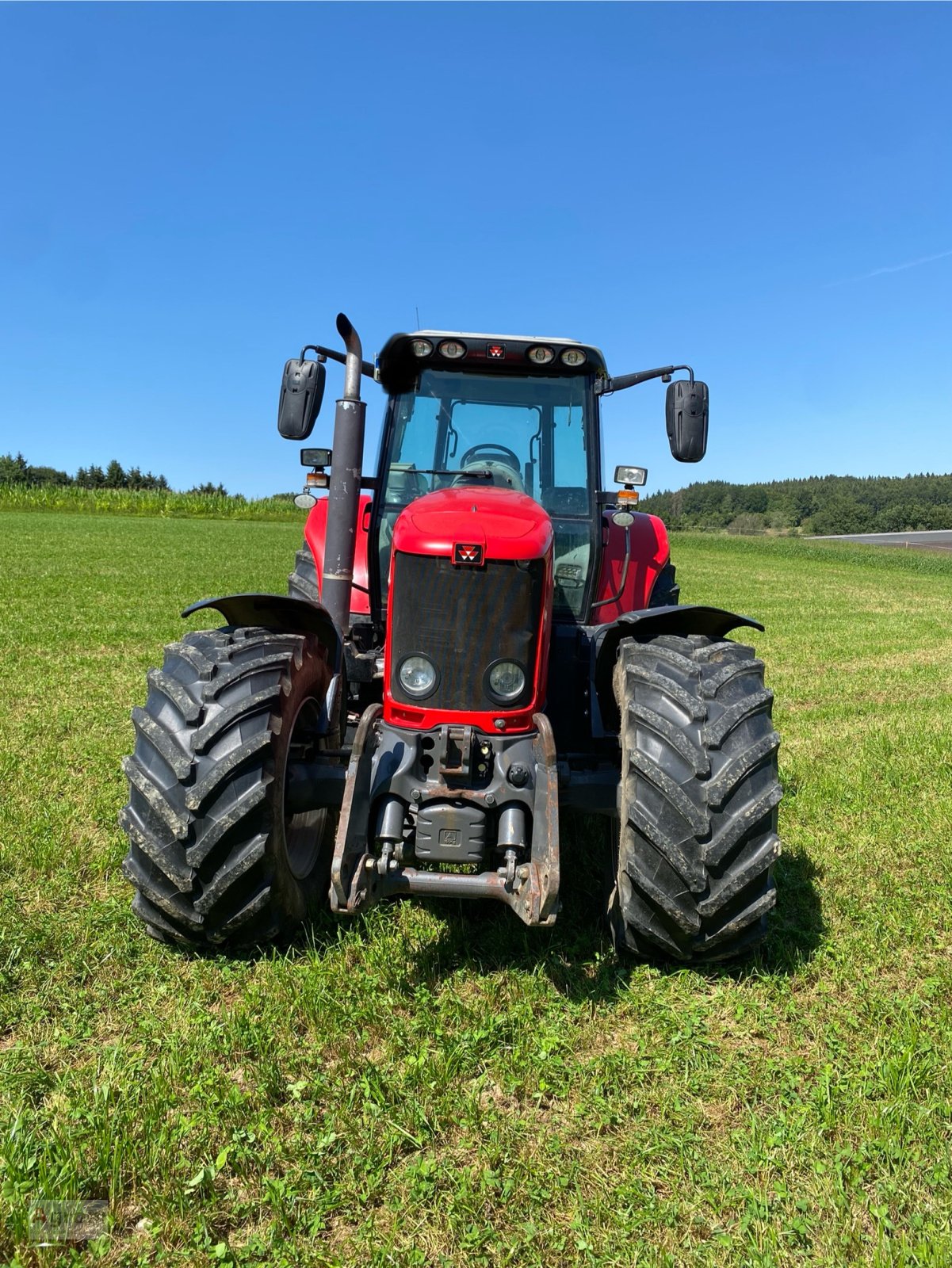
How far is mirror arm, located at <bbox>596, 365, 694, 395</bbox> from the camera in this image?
165 inches

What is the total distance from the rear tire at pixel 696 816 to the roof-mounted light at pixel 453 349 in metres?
1.75

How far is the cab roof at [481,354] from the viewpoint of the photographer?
3.97m

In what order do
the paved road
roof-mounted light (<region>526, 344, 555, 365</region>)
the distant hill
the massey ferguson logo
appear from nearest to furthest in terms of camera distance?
the massey ferguson logo, roof-mounted light (<region>526, 344, 555, 365</region>), the paved road, the distant hill

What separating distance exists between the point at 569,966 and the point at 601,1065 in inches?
21.5

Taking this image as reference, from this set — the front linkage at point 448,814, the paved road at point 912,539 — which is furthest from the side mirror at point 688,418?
the paved road at point 912,539

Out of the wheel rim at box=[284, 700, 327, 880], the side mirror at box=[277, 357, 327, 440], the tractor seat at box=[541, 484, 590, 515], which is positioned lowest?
the wheel rim at box=[284, 700, 327, 880]

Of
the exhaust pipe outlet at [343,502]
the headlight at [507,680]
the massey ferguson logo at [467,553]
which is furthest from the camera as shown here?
the exhaust pipe outlet at [343,502]

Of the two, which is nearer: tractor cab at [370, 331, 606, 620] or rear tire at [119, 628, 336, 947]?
rear tire at [119, 628, 336, 947]

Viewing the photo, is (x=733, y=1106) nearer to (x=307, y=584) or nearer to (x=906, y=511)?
(x=307, y=584)

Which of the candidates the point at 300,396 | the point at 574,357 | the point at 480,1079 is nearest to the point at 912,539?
the point at 574,357

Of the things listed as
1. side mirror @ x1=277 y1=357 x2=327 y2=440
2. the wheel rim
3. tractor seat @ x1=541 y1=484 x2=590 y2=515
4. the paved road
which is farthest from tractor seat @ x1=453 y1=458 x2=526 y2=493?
the paved road

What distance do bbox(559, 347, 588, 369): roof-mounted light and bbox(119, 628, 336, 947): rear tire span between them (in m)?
1.92

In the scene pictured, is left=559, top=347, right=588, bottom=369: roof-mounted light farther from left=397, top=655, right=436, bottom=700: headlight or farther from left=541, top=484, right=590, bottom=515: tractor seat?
left=397, top=655, right=436, bottom=700: headlight

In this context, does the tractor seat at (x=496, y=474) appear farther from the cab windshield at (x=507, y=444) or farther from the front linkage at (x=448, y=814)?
the front linkage at (x=448, y=814)
